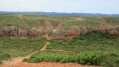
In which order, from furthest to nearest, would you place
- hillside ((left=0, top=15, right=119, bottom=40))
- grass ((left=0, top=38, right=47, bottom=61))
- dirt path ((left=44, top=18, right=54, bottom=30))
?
dirt path ((left=44, top=18, right=54, bottom=30)) → hillside ((left=0, top=15, right=119, bottom=40)) → grass ((left=0, top=38, right=47, bottom=61))

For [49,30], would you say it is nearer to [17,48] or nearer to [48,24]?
[48,24]

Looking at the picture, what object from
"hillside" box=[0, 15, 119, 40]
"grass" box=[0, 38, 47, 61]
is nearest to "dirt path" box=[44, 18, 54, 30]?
"hillside" box=[0, 15, 119, 40]

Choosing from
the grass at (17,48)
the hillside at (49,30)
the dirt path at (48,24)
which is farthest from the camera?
the dirt path at (48,24)

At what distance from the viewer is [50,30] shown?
31.2 meters

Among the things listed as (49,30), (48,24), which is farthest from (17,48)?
(48,24)

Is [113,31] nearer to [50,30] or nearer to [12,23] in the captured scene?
[50,30]

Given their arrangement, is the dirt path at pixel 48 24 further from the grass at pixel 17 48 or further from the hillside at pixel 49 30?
the grass at pixel 17 48

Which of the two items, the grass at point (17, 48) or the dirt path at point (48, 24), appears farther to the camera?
the dirt path at point (48, 24)

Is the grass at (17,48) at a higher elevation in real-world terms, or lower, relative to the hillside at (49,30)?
lower

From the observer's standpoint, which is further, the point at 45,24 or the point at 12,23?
the point at 45,24

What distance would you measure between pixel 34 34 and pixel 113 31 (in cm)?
1829

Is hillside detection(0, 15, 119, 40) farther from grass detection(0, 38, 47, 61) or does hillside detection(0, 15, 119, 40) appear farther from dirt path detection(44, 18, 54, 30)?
grass detection(0, 38, 47, 61)

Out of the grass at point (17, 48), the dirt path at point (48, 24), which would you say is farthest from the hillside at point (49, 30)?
the grass at point (17, 48)

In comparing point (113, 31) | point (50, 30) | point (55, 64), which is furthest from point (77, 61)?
point (113, 31)
